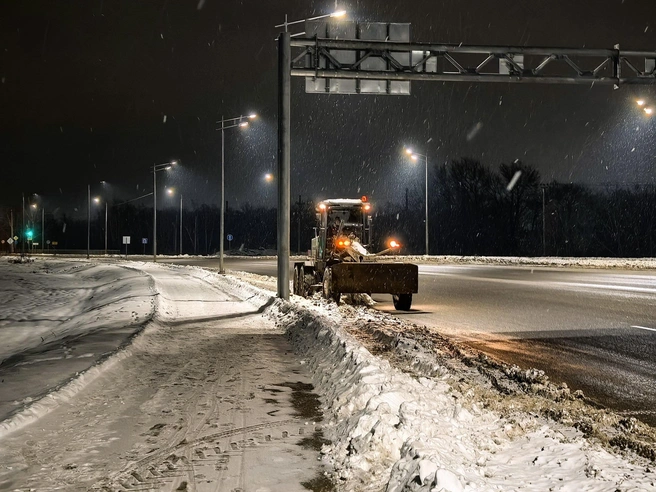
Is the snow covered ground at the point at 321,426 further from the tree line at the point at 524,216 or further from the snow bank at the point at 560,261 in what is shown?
the tree line at the point at 524,216

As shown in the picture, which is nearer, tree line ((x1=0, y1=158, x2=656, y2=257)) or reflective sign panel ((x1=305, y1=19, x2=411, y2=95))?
reflective sign panel ((x1=305, y1=19, x2=411, y2=95))

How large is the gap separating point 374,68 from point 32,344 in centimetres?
1230

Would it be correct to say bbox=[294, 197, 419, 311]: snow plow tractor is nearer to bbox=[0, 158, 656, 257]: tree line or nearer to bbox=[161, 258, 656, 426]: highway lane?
bbox=[161, 258, 656, 426]: highway lane

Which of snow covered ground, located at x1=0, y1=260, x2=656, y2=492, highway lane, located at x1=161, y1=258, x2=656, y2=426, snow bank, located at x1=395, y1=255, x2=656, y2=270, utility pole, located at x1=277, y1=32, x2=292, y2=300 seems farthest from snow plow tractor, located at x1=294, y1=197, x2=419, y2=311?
snow bank, located at x1=395, y1=255, x2=656, y2=270

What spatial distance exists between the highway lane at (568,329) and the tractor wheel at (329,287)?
1592 millimetres

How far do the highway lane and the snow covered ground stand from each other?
815mm

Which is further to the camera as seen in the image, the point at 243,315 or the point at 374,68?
the point at 374,68

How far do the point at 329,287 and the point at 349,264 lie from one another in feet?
2.99

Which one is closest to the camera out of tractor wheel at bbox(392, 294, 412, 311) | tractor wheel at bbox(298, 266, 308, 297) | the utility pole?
tractor wheel at bbox(392, 294, 412, 311)

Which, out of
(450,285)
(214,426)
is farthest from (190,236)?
(214,426)

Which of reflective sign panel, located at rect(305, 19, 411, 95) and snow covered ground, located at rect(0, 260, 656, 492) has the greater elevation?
reflective sign panel, located at rect(305, 19, 411, 95)

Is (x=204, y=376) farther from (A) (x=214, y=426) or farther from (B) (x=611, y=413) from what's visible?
(B) (x=611, y=413)

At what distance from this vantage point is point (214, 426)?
7020 millimetres

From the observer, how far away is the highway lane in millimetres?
9008
